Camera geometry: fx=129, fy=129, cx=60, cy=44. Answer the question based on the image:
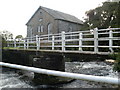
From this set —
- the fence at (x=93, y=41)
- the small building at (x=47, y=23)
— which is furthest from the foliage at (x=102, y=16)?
the fence at (x=93, y=41)

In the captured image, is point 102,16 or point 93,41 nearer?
point 93,41

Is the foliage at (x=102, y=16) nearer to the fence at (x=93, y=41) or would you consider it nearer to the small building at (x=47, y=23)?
the small building at (x=47, y=23)

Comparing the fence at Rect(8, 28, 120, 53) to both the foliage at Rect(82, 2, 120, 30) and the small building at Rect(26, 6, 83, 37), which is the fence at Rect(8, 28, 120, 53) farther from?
the small building at Rect(26, 6, 83, 37)

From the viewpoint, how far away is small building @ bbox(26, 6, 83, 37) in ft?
87.7

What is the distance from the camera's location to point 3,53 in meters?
13.7

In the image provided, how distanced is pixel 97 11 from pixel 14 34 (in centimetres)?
3464

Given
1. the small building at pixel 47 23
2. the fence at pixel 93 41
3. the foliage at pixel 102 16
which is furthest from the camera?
the small building at pixel 47 23

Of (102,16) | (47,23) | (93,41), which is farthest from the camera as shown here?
(47,23)

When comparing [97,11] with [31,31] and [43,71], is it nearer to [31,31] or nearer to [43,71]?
[31,31]

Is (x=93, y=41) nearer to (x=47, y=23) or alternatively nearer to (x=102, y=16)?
Answer: (x=102, y=16)

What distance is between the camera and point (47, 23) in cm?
2777

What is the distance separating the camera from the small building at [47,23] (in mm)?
26719

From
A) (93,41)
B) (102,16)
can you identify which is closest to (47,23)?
(102,16)

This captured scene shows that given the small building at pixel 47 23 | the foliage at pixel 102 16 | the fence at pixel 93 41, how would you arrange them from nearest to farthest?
the fence at pixel 93 41, the foliage at pixel 102 16, the small building at pixel 47 23
